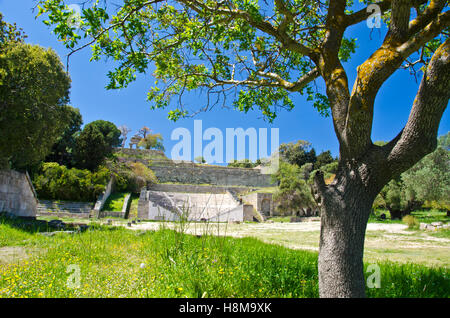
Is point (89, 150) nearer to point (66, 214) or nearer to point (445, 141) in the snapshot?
point (66, 214)

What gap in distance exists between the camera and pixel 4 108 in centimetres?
923

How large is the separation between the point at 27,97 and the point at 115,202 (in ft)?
52.5

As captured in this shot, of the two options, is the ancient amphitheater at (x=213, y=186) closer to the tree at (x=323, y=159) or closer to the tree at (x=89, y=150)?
the tree at (x=89, y=150)

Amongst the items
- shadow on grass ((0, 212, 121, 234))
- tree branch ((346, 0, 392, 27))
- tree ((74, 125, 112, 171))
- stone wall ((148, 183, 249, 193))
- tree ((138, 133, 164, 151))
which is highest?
tree ((138, 133, 164, 151))

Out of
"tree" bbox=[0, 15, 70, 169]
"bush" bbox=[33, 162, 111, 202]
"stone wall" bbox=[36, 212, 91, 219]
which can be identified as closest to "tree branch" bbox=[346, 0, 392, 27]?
"tree" bbox=[0, 15, 70, 169]

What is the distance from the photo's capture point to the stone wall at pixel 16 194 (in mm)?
11312

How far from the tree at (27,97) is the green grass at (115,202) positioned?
11.1 m

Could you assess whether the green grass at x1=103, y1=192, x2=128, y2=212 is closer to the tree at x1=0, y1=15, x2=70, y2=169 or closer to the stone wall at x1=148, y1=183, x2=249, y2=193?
the stone wall at x1=148, y1=183, x2=249, y2=193

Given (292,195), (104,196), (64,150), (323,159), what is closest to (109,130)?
(64,150)

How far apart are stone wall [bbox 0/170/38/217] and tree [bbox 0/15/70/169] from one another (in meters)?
0.71

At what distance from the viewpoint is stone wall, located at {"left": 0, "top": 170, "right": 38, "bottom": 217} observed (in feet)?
37.1

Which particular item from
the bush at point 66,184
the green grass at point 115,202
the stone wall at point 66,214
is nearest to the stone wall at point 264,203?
the green grass at point 115,202

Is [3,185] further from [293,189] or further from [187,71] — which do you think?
[293,189]
